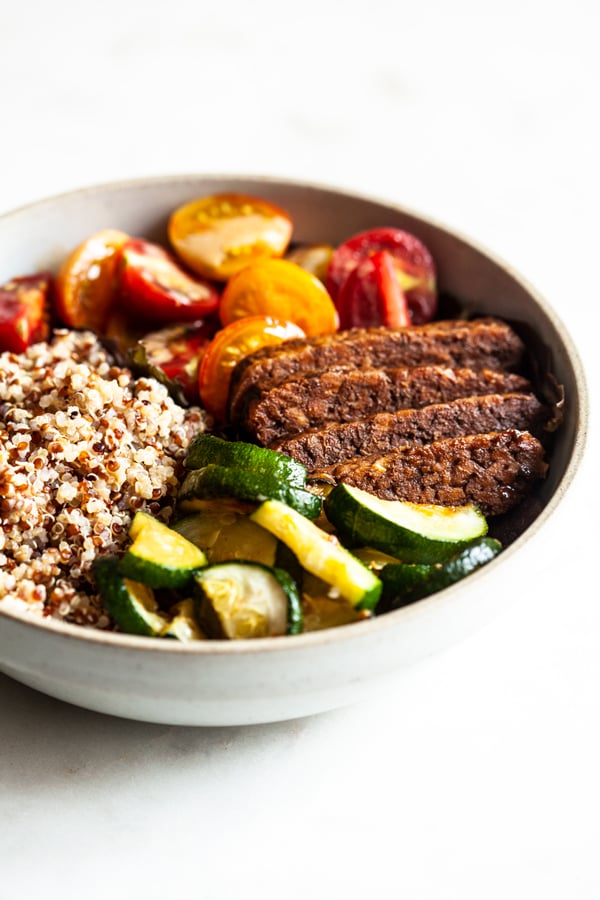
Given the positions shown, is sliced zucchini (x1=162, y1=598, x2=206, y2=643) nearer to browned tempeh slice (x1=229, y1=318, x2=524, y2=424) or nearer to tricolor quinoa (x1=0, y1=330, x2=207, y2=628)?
tricolor quinoa (x1=0, y1=330, x2=207, y2=628)

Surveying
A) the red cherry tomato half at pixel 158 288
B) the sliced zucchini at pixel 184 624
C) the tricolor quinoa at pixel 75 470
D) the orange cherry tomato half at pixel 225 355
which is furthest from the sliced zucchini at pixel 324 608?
the red cherry tomato half at pixel 158 288

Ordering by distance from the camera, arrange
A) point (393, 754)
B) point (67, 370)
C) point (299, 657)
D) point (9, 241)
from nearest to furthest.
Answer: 1. point (299, 657)
2. point (393, 754)
3. point (67, 370)
4. point (9, 241)

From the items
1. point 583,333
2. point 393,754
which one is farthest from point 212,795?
point 583,333

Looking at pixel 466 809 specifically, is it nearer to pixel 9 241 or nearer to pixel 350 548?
pixel 350 548

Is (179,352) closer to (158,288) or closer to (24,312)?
(158,288)

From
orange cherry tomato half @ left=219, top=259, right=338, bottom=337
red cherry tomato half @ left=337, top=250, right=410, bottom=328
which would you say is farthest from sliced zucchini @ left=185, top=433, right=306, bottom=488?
red cherry tomato half @ left=337, top=250, right=410, bottom=328

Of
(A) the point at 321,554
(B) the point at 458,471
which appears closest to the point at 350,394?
(B) the point at 458,471

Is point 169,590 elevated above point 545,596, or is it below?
above
